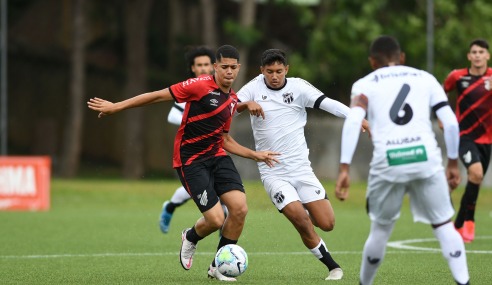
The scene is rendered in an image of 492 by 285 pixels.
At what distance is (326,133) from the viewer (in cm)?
2380

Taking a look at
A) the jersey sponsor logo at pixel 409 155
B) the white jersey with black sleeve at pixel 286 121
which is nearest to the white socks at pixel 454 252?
the jersey sponsor logo at pixel 409 155

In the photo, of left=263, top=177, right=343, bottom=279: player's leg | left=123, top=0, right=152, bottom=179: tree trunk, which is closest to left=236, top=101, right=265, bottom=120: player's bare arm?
left=263, top=177, right=343, bottom=279: player's leg

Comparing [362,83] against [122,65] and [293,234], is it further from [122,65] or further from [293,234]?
[122,65]

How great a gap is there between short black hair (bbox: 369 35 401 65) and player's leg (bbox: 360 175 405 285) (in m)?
0.94

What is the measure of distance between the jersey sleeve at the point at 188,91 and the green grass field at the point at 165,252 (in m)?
1.84

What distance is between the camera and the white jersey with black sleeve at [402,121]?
4.90m

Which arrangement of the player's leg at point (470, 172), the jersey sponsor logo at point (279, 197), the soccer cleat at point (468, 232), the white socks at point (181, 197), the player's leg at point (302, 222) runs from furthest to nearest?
the soccer cleat at point (468, 232) → the white socks at point (181, 197) → the player's leg at point (470, 172) → the jersey sponsor logo at point (279, 197) → the player's leg at point (302, 222)

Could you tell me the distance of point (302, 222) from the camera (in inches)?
267

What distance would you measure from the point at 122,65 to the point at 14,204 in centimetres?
1886

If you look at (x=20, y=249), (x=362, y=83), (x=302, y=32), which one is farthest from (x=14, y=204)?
(x=302, y=32)

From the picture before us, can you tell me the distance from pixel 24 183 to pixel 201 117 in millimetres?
10804

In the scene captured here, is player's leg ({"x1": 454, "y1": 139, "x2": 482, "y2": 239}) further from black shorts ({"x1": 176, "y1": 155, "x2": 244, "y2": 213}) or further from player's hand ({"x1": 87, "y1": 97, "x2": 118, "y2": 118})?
player's hand ({"x1": 87, "y1": 97, "x2": 118, "y2": 118})

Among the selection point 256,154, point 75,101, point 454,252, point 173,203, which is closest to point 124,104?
Answer: point 256,154

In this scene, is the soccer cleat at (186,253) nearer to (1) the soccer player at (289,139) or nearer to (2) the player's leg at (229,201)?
(2) the player's leg at (229,201)
